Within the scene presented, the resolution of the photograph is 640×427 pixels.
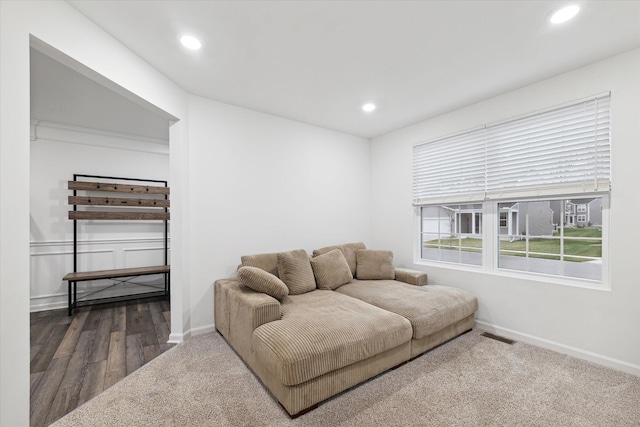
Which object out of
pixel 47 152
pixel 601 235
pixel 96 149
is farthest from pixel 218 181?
pixel 601 235

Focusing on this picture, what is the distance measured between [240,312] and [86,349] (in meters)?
1.69

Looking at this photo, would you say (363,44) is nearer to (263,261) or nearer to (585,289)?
(263,261)

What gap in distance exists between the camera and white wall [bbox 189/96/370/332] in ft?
10.1

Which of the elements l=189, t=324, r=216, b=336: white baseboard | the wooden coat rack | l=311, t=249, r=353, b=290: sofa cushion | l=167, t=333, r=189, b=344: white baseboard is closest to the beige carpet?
l=167, t=333, r=189, b=344: white baseboard

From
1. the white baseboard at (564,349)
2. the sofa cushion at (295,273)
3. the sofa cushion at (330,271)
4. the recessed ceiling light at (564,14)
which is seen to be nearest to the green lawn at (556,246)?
the white baseboard at (564,349)

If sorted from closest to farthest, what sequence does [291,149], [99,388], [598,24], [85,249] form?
[598,24] → [99,388] → [291,149] → [85,249]

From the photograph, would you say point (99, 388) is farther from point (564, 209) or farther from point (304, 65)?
point (564, 209)

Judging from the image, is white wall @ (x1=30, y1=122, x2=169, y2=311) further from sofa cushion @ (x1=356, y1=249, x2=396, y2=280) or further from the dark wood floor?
sofa cushion @ (x1=356, y1=249, x2=396, y2=280)

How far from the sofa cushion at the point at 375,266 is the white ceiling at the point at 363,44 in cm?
199

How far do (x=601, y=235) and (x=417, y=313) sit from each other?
69.3 inches

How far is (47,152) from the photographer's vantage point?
3.86 m

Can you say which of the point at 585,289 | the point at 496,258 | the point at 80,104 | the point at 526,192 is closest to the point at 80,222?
the point at 80,104

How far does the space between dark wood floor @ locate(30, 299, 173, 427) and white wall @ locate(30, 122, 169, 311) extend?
1.66ft

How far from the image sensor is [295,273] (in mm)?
3113
